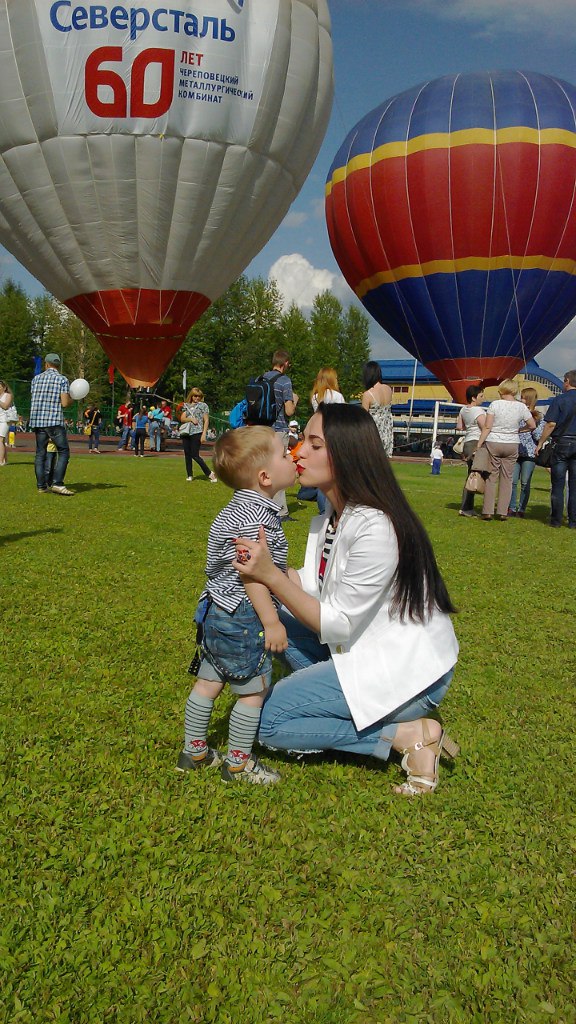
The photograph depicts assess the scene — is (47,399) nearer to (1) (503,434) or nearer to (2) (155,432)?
(1) (503,434)

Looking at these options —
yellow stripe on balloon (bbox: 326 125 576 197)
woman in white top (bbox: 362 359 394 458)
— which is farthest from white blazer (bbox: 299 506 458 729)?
yellow stripe on balloon (bbox: 326 125 576 197)

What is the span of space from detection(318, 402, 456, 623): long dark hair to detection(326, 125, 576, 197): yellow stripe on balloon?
23111 millimetres

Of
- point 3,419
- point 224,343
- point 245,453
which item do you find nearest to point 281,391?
point 245,453

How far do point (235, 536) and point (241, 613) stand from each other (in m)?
0.29

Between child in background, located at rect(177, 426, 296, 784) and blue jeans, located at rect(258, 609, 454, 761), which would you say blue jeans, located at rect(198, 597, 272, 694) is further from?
blue jeans, located at rect(258, 609, 454, 761)

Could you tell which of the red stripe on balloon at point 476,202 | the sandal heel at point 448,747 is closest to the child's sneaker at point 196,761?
the sandal heel at point 448,747

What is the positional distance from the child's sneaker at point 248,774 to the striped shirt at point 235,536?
667 mm

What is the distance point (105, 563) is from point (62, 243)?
13564 mm

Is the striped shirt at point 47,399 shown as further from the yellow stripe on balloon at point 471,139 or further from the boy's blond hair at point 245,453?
the yellow stripe on balloon at point 471,139

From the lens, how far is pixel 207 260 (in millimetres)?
18766

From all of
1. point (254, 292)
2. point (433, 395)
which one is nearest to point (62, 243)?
point (254, 292)

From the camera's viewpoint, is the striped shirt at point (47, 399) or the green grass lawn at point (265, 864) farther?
the striped shirt at point (47, 399)

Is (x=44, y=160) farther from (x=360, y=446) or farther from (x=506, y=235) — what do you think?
(x=360, y=446)

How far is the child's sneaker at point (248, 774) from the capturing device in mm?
2943
